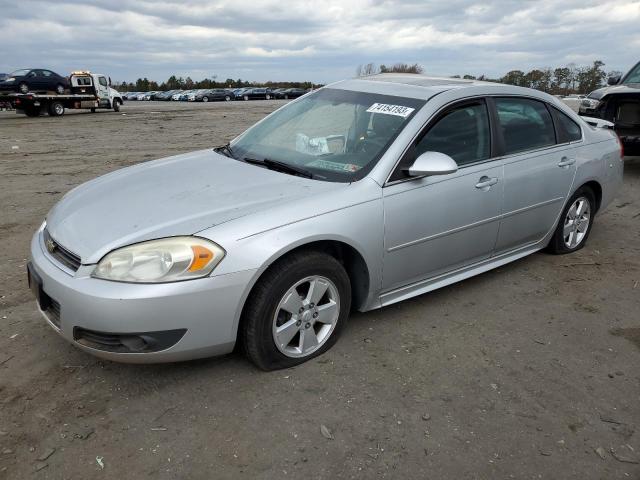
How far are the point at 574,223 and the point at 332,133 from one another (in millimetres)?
2580

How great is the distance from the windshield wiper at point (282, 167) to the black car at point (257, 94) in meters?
56.7

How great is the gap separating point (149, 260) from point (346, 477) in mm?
1339

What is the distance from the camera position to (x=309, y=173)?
130 inches

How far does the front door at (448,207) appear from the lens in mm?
3295

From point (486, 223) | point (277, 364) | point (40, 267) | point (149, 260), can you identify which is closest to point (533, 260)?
point (486, 223)

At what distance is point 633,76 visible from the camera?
Result: 383 inches

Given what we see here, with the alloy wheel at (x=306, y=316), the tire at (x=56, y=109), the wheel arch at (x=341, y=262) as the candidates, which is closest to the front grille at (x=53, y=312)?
the wheel arch at (x=341, y=262)

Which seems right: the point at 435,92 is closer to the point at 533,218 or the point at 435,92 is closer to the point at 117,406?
the point at 533,218

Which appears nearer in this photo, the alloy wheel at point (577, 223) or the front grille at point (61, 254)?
the front grille at point (61, 254)

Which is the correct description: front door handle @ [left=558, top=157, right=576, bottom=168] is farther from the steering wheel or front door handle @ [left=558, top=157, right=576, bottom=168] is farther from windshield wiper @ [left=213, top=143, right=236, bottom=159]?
windshield wiper @ [left=213, top=143, right=236, bottom=159]

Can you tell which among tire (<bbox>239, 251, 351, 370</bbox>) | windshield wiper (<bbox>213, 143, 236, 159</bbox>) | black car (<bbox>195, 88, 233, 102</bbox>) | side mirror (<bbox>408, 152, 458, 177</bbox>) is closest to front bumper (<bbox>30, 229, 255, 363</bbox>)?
tire (<bbox>239, 251, 351, 370</bbox>)

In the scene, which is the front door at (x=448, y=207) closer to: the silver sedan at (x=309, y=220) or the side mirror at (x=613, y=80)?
the silver sedan at (x=309, y=220)

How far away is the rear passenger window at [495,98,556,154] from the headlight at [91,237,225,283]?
8.13ft

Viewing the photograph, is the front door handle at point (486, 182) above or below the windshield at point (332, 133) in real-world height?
below
